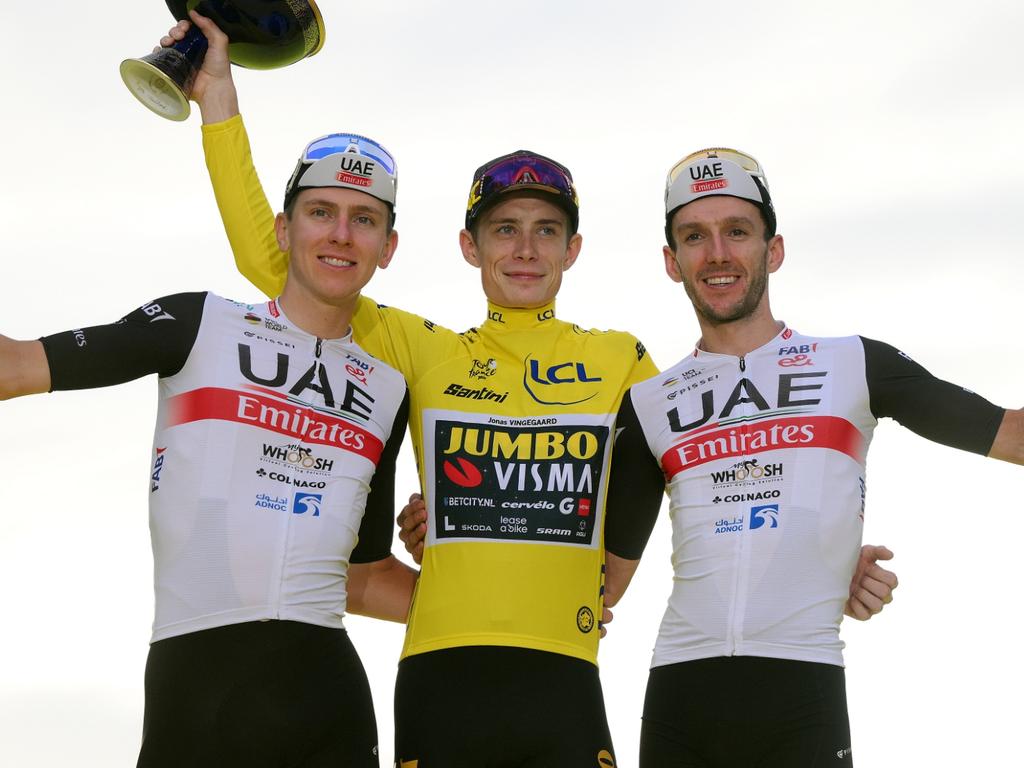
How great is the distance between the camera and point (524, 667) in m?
6.59

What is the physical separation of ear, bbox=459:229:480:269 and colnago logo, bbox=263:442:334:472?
2036 mm

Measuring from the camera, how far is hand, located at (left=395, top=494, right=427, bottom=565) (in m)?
7.21

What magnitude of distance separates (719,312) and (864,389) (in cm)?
96

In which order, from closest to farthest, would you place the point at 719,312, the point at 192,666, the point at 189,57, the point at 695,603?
the point at 192,666 < the point at 695,603 < the point at 719,312 < the point at 189,57

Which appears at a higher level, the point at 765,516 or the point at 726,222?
the point at 726,222

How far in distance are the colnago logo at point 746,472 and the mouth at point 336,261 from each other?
2.41m

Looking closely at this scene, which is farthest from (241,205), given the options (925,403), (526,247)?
(925,403)

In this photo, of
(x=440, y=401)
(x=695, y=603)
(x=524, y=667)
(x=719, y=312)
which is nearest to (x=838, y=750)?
(x=695, y=603)

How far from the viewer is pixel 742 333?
7.24m

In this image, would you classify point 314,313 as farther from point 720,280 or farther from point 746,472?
point 746,472

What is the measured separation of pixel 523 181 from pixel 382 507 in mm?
2221

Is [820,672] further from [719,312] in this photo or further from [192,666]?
[192,666]

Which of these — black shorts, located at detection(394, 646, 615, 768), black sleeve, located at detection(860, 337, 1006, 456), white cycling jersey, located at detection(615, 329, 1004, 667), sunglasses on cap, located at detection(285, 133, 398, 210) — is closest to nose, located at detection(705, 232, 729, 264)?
white cycling jersey, located at detection(615, 329, 1004, 667)

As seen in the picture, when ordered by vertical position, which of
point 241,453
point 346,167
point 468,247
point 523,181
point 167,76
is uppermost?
point 167,76
